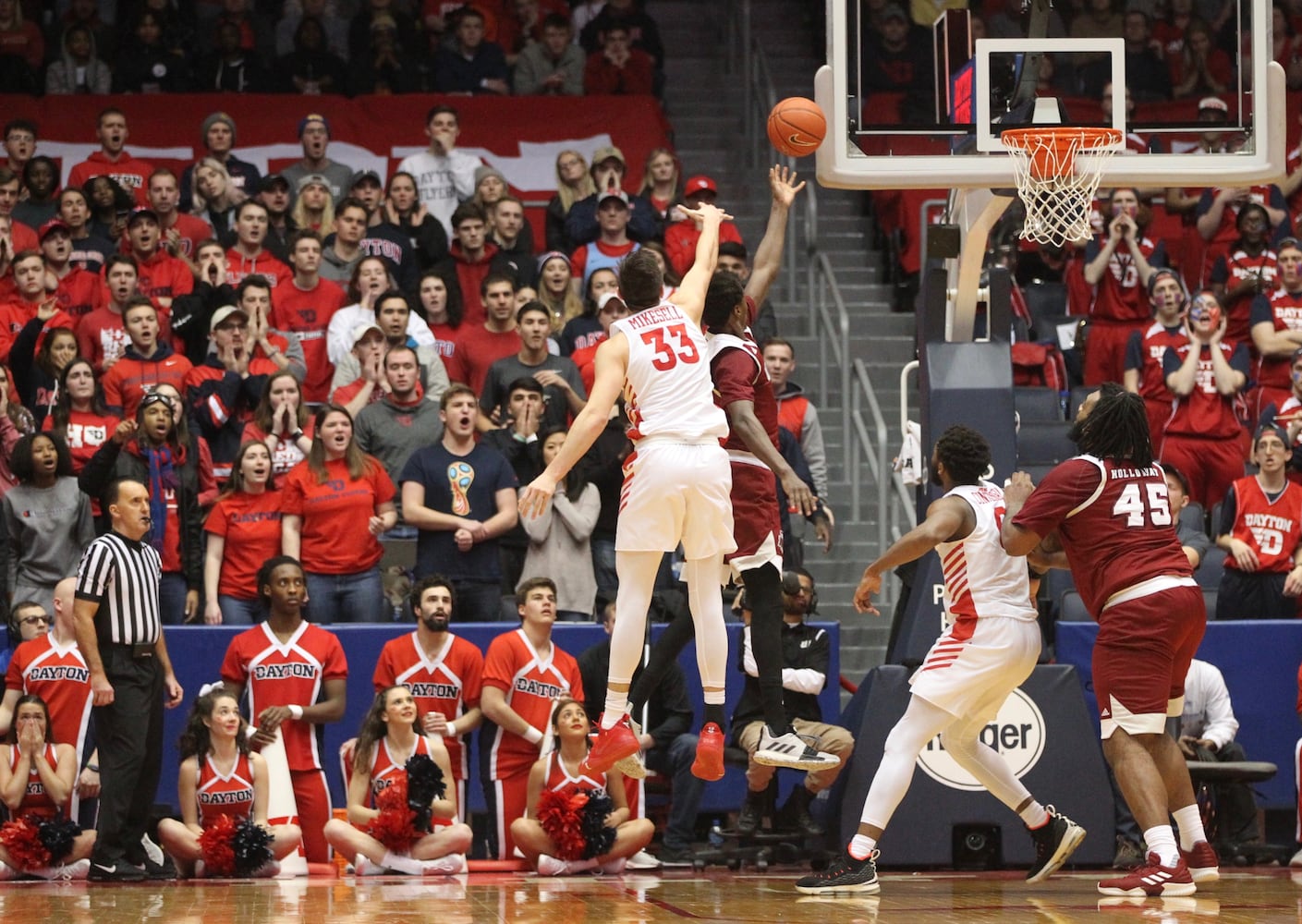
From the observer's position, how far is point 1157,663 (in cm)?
884

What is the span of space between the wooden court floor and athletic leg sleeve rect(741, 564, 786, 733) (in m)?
0.89

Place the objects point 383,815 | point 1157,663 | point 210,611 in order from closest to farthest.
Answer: point 1157,663, point 383,815, point 210,611

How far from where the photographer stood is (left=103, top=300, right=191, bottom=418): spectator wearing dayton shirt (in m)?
13.4

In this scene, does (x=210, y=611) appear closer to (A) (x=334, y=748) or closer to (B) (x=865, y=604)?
(A) (x=334, y=748)

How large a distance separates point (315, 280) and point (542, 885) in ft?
21.9

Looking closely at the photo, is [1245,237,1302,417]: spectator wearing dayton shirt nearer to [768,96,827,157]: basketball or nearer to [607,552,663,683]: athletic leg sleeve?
[768,96,827,157]: basketball

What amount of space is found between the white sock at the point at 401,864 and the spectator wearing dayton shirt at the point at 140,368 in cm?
425

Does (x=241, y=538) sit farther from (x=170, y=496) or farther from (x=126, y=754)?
(x=126, y=754)

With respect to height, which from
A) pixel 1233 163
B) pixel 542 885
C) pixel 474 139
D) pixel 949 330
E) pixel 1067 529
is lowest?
pixel 542 885

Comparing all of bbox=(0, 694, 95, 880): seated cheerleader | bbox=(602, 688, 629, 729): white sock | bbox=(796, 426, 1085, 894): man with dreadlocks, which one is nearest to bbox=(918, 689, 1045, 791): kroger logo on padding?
bbox=(796, 426, 1085, 894): man with dreadlocks

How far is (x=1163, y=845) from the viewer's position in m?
8.63

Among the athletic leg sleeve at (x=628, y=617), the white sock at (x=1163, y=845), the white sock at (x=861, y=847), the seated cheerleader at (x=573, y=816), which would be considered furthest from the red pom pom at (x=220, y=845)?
the white sock at (x=1163, y=845)

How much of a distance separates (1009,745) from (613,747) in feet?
10.2

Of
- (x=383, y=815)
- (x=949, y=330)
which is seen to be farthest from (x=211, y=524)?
(x=949, y=330)
